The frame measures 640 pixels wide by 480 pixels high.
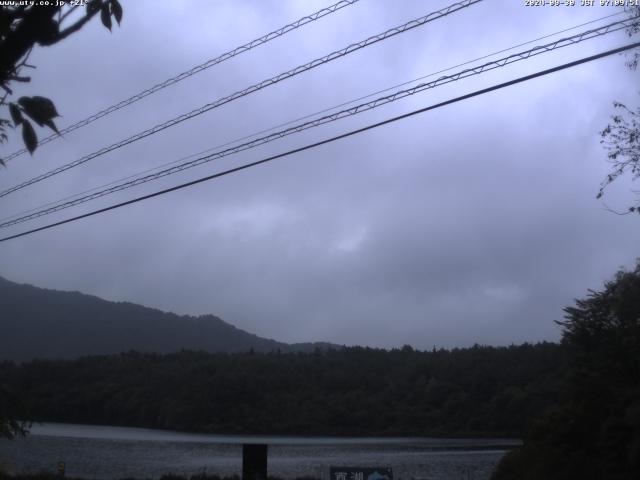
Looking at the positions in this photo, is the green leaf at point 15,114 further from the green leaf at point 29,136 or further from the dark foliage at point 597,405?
the dark foliage at point 597,405

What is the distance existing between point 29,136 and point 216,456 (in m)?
26.3

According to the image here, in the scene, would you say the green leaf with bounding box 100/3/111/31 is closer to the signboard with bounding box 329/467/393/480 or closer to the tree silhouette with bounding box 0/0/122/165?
the tree silhouette with bounding box 0/0/122/165

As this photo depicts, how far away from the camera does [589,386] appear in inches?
617

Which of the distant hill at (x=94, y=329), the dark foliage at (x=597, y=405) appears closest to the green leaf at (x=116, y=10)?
the dark foliage at (x=597, y=405)

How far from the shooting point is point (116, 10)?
415 centimetres

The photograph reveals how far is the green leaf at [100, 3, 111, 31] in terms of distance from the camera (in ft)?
13.6

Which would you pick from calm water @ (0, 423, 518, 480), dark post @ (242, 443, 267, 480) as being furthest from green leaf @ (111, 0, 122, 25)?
calm water @ (0, 423, 518, 480)

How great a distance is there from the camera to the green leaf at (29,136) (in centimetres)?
381

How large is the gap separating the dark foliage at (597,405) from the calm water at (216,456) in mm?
3175

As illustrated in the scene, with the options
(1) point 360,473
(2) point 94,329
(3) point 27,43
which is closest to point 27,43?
(3) point 27,43

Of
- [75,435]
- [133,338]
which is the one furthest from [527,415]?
[133,338]

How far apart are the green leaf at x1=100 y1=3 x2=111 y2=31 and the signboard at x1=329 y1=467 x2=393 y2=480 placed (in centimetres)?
1218

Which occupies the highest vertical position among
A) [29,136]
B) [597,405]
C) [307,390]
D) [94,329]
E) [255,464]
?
[94,329]

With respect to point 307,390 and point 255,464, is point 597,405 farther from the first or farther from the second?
point 307,390
